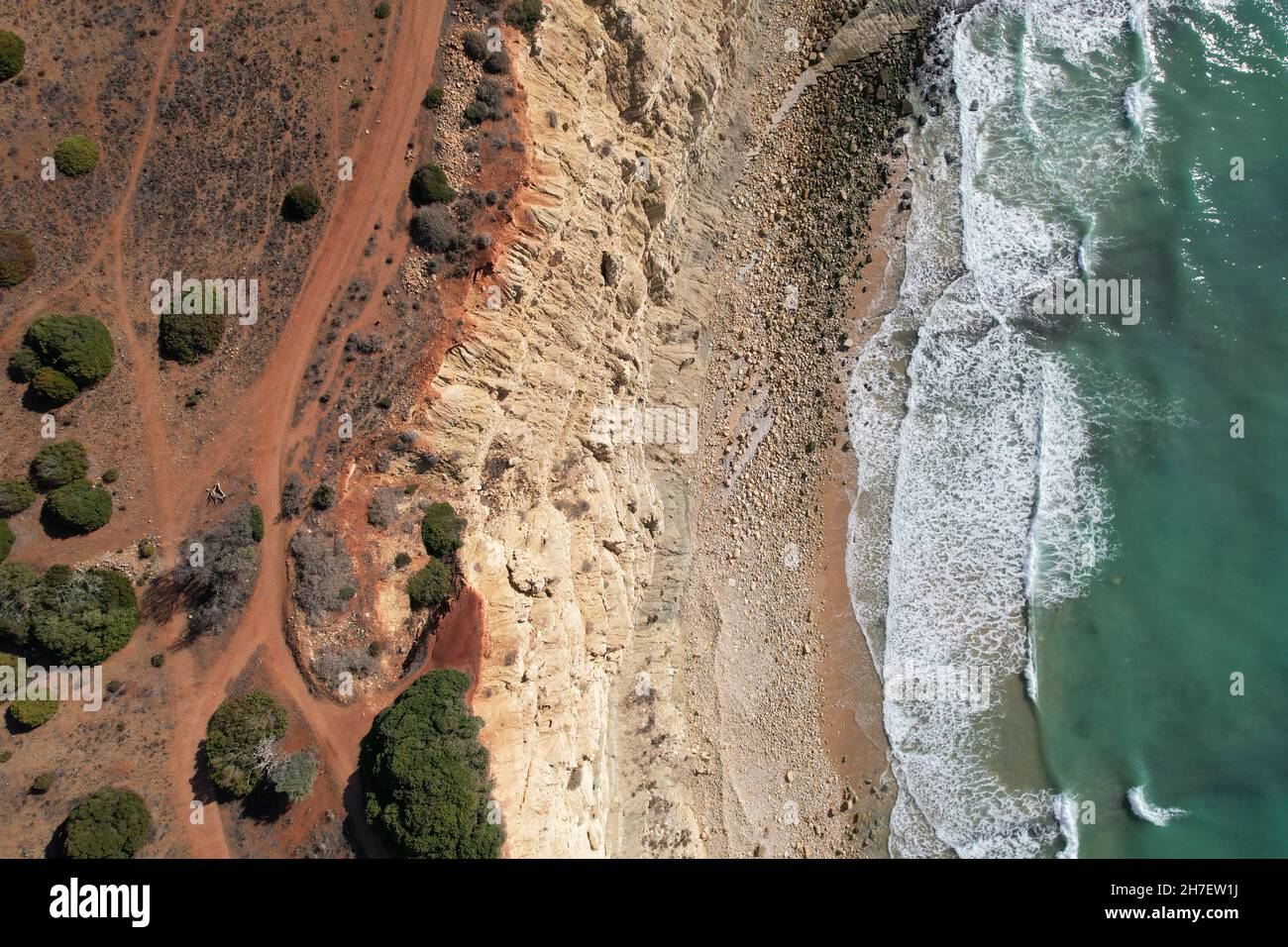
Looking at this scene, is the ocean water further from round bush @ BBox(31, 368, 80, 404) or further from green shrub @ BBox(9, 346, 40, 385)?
green shrub @ BBox(9, 346, 40, 385)

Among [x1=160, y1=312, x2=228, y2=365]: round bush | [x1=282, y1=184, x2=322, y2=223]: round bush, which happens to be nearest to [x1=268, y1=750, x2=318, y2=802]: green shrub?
[x1=160, y1=312, x2=228, y2=365]: round bush

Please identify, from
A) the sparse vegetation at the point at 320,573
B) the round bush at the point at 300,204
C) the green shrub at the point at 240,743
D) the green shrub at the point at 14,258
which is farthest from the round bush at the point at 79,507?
the round bush at the point at 300,204

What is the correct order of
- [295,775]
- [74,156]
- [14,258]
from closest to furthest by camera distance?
1. [295,775]
2. [14,258]
3. [74,156]

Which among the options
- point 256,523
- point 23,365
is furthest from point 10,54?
point 256,523

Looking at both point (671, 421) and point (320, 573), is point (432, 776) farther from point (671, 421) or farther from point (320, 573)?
point (671, 421)

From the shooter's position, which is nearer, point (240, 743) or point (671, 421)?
point (240, 743)
